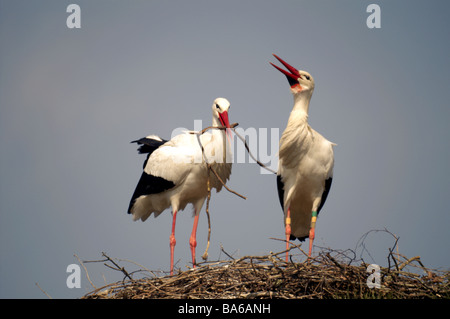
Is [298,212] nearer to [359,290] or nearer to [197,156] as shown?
[197,156]

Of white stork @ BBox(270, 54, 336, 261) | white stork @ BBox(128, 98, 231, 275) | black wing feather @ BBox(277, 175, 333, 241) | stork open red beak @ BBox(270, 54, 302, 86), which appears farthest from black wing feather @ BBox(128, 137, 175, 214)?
stork open red beak @ BBox(270, 54, 302, 86)

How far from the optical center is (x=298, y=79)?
23.8ft

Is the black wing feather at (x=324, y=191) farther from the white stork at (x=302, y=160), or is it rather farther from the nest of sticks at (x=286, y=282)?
the nest of sticks at (x=286, y=282)

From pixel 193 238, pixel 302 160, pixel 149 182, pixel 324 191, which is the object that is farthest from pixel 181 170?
pixel 324 191

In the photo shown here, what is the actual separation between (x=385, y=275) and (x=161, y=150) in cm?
328

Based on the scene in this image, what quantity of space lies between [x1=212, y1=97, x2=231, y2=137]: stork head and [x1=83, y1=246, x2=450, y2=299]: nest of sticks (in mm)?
1972

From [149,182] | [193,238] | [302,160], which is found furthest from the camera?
[193,238]

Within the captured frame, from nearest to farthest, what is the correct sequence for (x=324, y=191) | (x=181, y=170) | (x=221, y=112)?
(x=221, y=112)
(x=324, y=191)
(x=181, y=170)

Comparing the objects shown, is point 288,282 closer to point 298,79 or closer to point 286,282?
point 286,282

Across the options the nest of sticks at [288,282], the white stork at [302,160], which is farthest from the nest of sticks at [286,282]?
the white stork at [302,160]

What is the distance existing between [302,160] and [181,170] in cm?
140

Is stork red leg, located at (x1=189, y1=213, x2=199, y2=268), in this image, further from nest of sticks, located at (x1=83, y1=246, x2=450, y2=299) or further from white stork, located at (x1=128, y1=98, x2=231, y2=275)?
nest of sticks, located at (x1=83, y1=246, x2=450, y2=299)
